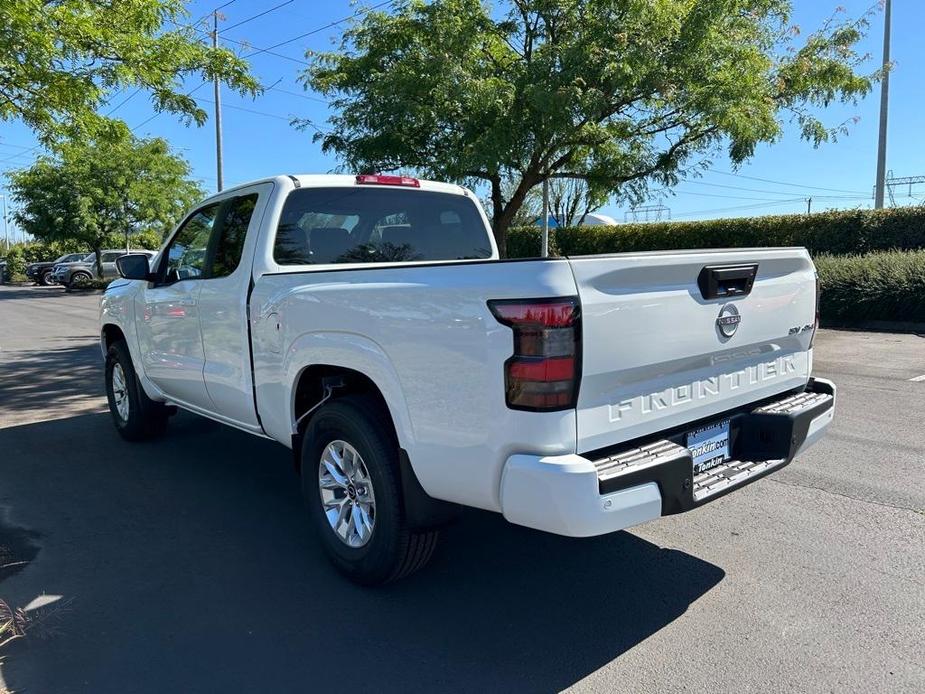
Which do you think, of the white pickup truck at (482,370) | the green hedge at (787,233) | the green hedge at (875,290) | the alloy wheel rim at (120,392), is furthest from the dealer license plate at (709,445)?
the green hedge at (875,290)

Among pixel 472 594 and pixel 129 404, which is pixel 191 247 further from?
pixel 472 594

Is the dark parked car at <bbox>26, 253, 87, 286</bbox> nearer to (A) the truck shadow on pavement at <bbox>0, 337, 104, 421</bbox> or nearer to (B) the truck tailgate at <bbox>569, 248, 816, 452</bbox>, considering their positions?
(A) the truck shadow on pavement at <bbox>0, 337, 104, 421</bbox>

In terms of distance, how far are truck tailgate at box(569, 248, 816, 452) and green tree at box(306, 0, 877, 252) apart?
6.35 meters

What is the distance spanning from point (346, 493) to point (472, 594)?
78 cm

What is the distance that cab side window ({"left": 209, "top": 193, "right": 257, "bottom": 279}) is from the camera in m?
4.44

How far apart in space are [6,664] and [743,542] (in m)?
3.53

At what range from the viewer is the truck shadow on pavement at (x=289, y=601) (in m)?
2.83

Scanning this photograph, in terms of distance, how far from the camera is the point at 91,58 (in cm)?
845

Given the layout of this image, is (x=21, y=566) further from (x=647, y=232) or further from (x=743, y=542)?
(x=647, y=232)

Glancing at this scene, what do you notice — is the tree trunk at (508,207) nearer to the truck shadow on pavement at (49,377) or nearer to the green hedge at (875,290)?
the truck shadow on pavement at (49,377)

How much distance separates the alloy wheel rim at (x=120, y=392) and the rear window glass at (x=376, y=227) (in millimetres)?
2743

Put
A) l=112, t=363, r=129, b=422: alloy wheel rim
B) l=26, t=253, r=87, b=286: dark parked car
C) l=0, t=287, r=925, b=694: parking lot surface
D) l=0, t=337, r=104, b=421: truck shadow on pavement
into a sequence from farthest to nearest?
l=26, t=253, r=87, b=286: dark parked car → l=0, t=337, r=104, b=421: truck shadow on pavement → l=112, t=363, r=129, b=422: alloy wheel rim → l=0, t=287, r=925, b=694: parking lot surface

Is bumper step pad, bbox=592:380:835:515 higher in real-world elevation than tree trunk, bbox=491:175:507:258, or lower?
lower

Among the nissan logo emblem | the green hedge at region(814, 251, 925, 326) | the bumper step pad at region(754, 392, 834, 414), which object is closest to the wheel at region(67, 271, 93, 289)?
the green hedge at region(814, 251, 925, 326)
